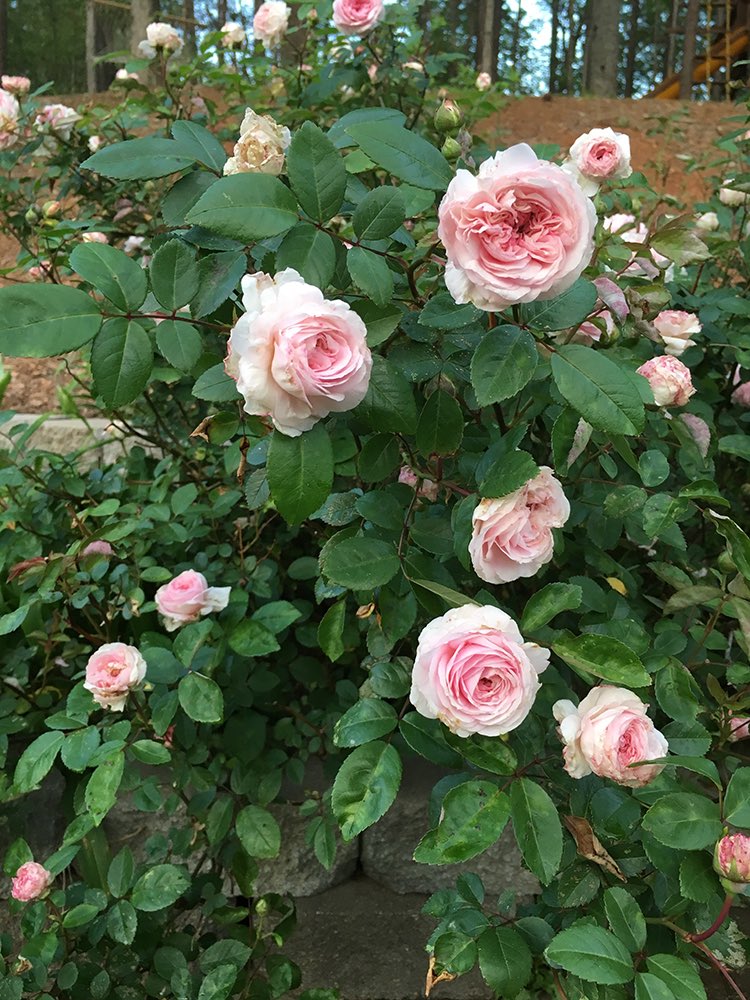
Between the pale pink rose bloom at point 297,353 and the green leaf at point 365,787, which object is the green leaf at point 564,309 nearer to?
the pale pink rose bloom at point 297,353

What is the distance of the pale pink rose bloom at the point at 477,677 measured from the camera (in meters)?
0.67

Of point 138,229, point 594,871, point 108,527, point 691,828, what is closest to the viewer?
point 691,828

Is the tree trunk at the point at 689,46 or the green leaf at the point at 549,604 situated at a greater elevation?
the green leaf at the point at 549,604

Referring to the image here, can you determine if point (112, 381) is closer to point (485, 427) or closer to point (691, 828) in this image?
point (485, 427)

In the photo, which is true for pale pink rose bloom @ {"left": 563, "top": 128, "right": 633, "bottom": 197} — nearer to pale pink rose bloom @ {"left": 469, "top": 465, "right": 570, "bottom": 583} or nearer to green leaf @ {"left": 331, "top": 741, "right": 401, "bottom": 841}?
pale pink rose bloom @ {"left": 469, "top": 465, "right": 570, "bottom": 583}

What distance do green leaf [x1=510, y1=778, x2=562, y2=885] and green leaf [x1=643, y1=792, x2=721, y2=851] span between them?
0.09m

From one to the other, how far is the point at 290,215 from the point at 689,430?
0.63 meters

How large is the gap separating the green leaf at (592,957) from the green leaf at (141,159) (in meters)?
0.86

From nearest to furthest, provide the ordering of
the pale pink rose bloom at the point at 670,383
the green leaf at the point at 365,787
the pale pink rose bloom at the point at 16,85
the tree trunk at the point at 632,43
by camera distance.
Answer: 1. the green leaf at the point at 365,787
2. the pale pink rose bloom at the point at 670,383
3. the pale pink rose bloom at the point at 16,85
4. the tree trunk at the point at 632,43

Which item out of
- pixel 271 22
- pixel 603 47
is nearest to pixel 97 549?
pixel 271 22

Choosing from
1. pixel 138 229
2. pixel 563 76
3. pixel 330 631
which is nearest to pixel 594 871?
pixel 330 631

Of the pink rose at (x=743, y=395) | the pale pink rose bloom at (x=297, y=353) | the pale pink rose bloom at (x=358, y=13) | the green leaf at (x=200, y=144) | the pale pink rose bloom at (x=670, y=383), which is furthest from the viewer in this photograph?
the pale pink rose bloom at (x=358, y=13)

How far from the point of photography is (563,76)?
1495 cm

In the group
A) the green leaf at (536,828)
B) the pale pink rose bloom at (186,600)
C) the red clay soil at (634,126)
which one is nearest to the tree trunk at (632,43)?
the red clay soil at (634,126)
